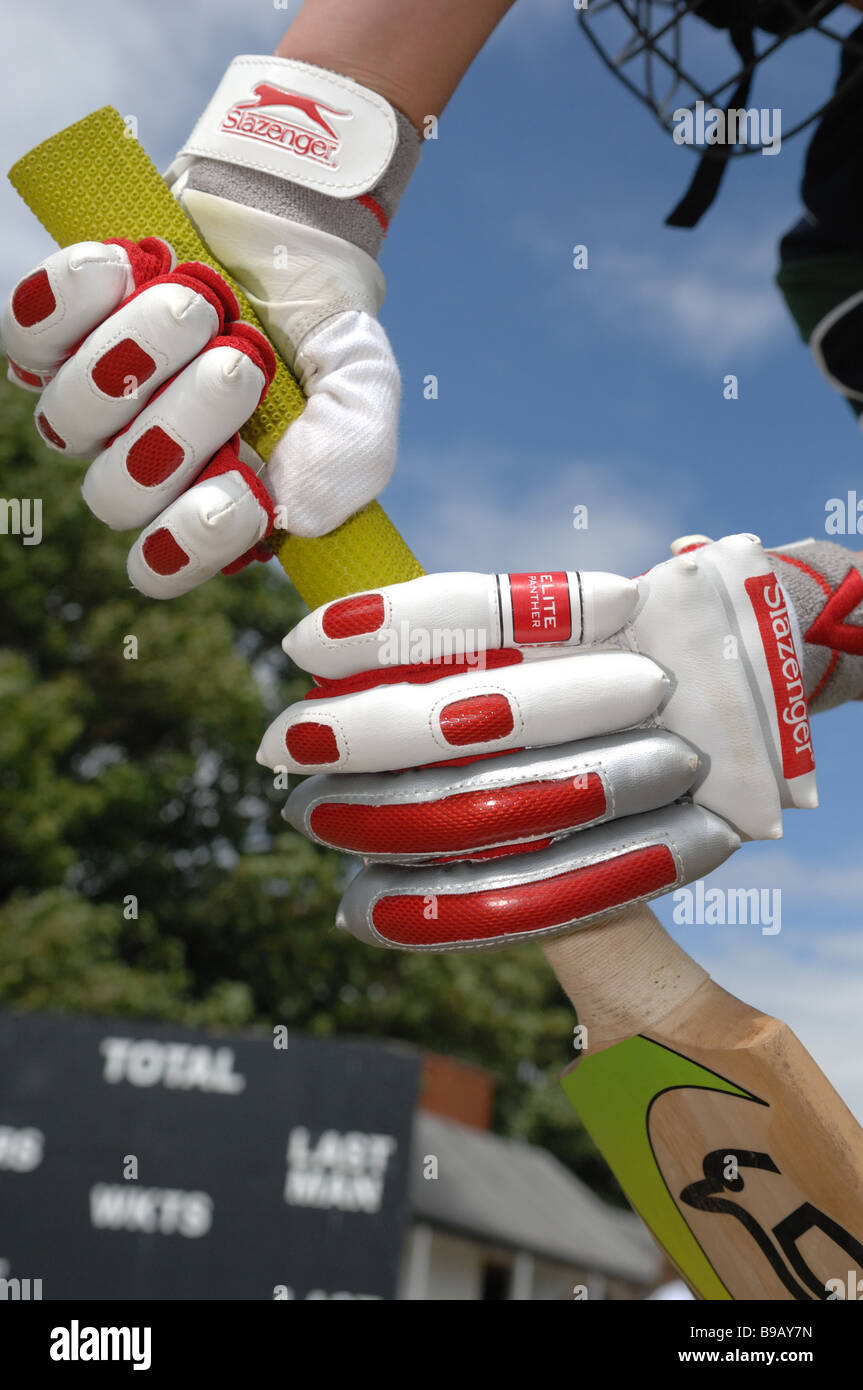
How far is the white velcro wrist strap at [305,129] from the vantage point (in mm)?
1391

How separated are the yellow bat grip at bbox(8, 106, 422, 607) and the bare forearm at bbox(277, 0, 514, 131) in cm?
25

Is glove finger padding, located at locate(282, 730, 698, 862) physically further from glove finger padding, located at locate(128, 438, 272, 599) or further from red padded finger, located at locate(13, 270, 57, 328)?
red padded finger, located at locate(13, 270, 57, 328)

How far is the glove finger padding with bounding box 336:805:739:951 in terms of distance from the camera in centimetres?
122

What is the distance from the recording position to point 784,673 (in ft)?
4.38

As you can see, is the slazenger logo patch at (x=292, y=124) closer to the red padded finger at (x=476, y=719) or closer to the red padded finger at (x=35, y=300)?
the red padded finger at (x=35, y=300)

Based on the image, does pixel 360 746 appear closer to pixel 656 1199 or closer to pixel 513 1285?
pixel 656 1199

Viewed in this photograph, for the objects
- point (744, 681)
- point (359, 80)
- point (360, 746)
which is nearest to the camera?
point (360, 746)

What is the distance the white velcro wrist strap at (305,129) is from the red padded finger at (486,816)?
0.70 meters

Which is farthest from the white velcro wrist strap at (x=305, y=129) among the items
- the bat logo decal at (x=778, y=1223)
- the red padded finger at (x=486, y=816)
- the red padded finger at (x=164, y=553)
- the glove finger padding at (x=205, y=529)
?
the bat logo decal at (x=778, y=1223)

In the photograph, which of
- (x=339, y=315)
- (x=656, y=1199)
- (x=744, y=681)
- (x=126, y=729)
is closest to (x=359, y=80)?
(x=339, y=315)

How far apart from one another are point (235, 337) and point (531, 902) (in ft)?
2.10

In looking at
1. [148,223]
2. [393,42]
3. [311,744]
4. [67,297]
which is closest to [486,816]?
[311,744]

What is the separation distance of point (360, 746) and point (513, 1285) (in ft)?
48.9
